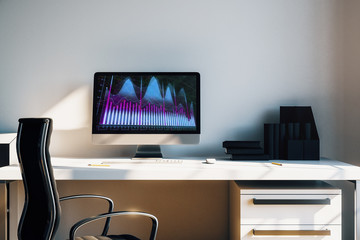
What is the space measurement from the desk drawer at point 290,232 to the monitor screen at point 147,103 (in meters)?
0.81

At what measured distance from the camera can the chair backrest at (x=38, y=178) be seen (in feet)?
4.21

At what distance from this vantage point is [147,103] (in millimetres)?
2260

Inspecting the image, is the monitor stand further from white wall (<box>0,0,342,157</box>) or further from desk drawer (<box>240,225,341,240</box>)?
desk drawer (<box>240,225,341,240</box>)

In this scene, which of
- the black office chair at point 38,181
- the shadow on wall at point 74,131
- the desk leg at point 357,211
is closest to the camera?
the black office chair at point 38,181

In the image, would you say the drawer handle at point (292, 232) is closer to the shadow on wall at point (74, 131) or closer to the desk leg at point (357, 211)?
the desk leg at point (357, 211)

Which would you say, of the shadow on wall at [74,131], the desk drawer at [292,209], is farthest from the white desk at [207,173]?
the shadow on wall at [74,131]

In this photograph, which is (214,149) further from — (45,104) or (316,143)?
(45,104)

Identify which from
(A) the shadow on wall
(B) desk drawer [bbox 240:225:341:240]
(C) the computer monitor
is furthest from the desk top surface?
(A) the shadow on wall

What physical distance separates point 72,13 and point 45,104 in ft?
2.64

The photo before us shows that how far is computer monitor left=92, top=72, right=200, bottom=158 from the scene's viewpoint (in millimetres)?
2225

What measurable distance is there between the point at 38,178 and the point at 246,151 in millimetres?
1432

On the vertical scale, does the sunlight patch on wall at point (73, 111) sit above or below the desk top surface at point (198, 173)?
above

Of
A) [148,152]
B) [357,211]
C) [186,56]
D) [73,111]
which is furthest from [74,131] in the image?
[357,211]

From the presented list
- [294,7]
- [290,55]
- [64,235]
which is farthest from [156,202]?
[294,7]
